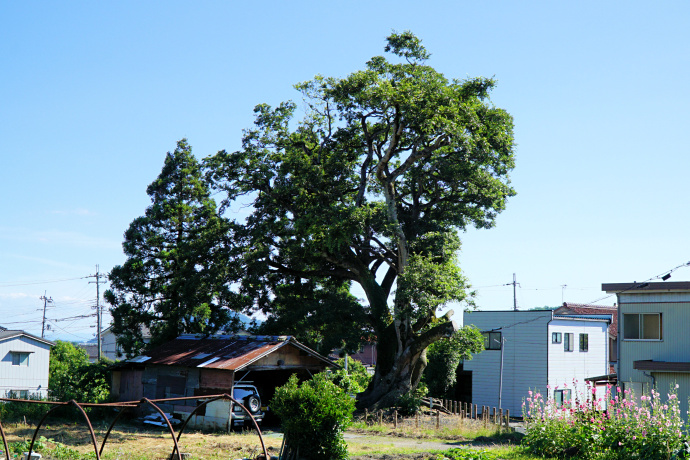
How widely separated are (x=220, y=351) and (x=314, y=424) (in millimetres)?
11229

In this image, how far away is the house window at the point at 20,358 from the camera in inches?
1885

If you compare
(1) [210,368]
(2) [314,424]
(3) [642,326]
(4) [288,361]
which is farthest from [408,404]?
(2) [314,424]

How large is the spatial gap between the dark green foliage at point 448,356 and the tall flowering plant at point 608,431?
1034 cm

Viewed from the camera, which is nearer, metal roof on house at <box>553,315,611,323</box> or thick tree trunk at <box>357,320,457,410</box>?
thick tree trunk at <box>357,320,457,410</box>

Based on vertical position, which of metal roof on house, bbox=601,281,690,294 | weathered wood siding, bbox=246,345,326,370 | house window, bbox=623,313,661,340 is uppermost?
metal roof on house, bbox=601,281,690,294

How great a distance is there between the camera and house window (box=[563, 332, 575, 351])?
136ft

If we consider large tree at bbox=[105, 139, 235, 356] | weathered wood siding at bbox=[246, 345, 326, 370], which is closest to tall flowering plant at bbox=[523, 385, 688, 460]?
weathered wood siding at bbox=[246, 345, 326, 370]

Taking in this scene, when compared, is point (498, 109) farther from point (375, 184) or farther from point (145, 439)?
point (145, 439)

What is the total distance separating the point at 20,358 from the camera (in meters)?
48.4

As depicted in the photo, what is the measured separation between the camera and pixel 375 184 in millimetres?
33969

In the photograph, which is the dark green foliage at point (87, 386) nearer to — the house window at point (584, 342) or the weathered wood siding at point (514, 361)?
the weathered wood siding at point (514, 361)

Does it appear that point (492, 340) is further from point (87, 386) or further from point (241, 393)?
point (87, 386)

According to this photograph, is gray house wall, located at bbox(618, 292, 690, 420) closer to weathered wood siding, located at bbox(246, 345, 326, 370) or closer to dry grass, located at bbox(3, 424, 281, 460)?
weathered wood siding, located at bbox(246, 345, 326, 370)

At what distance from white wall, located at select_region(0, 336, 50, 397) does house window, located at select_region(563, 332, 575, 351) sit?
36.8 meters
